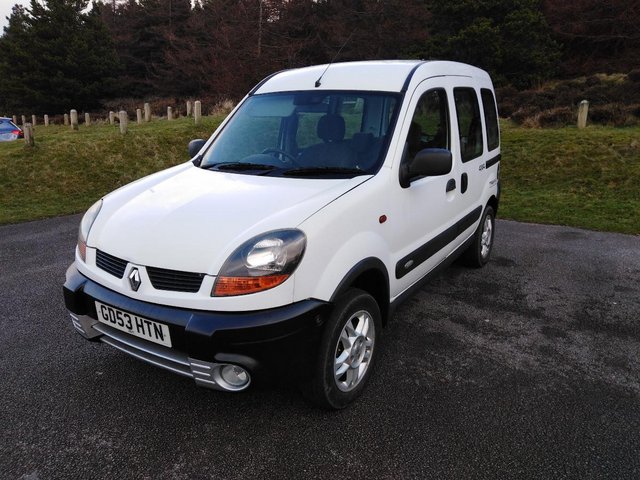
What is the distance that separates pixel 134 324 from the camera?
234 centimetres

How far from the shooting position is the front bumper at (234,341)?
214cm

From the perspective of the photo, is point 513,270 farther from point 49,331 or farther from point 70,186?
point 70,186

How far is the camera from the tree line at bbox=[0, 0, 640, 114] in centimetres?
2455

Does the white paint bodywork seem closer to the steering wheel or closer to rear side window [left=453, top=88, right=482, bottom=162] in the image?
the steering wheel

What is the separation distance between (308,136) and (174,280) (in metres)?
1.49

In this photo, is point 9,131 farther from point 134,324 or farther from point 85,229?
point 134,324

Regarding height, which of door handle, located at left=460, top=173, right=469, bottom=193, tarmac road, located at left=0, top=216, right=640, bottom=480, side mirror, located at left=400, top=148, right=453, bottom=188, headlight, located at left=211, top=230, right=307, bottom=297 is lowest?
tarmac road, located at left=0, top=216, right=640, bottom=480

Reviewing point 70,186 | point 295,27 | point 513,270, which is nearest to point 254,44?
point 295,27

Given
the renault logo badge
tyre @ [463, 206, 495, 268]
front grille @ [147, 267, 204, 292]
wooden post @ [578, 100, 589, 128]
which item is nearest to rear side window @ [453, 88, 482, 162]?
→ tyre @ [463, 206, 495, 268]

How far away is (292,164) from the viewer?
308 centimetres

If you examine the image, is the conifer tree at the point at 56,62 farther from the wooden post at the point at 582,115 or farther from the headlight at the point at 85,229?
the headlight at the point at 85,229

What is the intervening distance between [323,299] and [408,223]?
3.33 ft

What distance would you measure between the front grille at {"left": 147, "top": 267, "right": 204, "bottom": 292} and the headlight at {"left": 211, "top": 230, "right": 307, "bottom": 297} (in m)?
0.11

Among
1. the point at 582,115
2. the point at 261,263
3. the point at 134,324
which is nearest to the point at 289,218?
the point at 261,263
